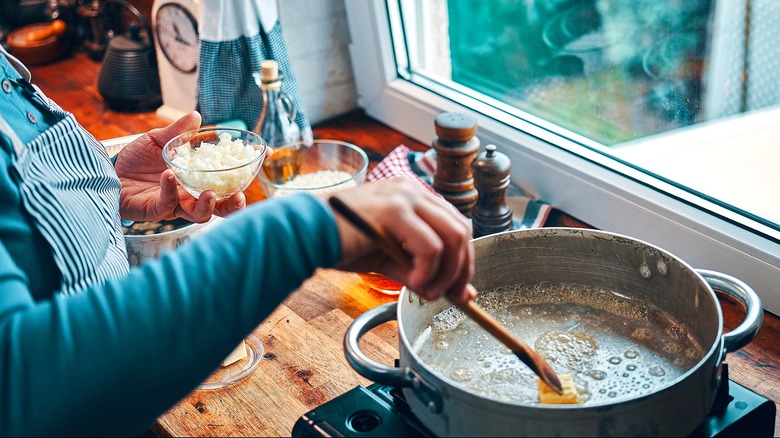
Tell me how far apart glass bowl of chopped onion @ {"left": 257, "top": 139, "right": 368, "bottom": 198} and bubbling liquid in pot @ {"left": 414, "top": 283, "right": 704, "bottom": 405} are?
540mm

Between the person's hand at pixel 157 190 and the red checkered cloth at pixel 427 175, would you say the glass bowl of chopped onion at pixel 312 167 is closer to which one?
the red checkered cloth at pixel 427 175

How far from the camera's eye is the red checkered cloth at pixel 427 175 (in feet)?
4.89

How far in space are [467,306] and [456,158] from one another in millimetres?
688

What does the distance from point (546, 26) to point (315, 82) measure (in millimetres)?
599

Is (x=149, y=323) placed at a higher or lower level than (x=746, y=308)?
higher

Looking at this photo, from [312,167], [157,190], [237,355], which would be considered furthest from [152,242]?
[312,167]

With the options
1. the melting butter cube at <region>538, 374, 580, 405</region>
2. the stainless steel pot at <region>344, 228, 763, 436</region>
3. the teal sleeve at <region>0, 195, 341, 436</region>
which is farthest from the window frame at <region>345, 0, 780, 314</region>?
the teal sleeve at <region>0, 195, 341, 436</region>

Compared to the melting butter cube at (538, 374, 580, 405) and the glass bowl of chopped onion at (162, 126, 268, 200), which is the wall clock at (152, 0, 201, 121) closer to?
the glass bowl of chopped onion at (162, 126, 268, 200)

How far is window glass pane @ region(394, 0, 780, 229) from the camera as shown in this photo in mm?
1280

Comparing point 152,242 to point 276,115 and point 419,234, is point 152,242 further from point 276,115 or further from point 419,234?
point 419,234

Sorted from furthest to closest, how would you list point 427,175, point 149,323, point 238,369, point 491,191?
point 427,175 < point 491,191 < point 238,369 < point 149,323

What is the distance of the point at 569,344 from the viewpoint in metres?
0.91

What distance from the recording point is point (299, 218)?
69 centimetres

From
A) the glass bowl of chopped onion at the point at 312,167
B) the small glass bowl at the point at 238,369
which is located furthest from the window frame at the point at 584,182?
the small glass bowl at the point at 238,369
